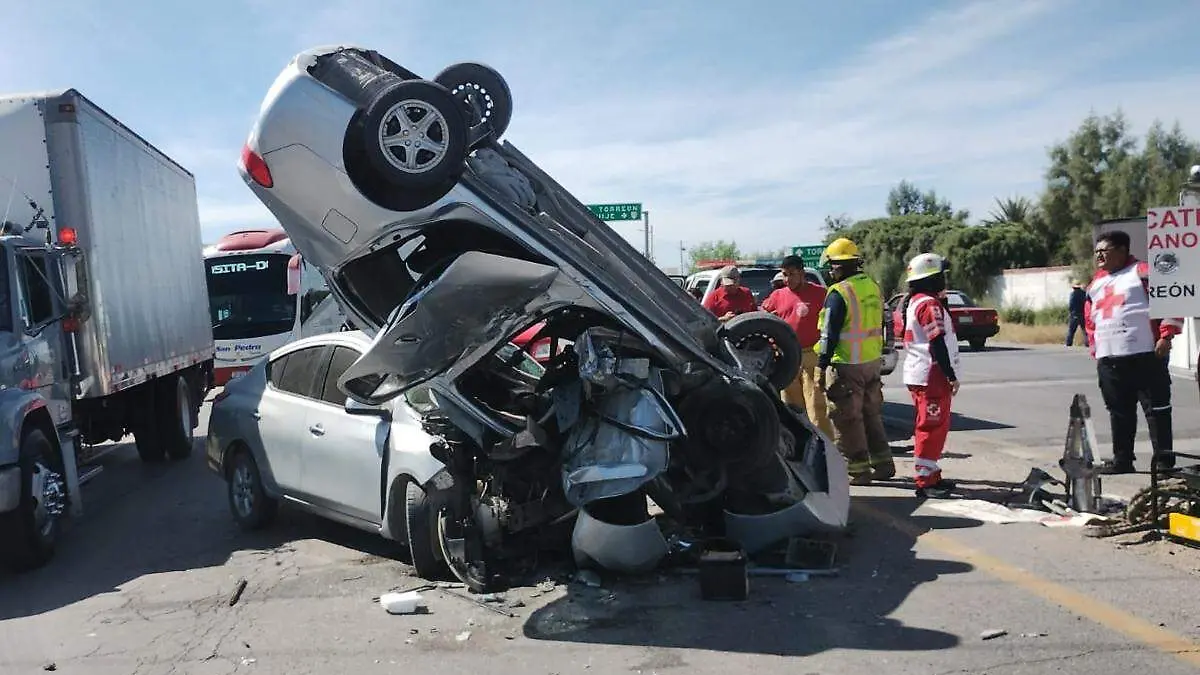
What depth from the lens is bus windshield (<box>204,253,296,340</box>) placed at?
722 inches

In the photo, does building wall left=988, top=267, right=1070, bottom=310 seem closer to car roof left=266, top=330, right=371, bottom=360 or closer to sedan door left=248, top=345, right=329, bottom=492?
car roof left=266, top=330, right=371, bottom=360

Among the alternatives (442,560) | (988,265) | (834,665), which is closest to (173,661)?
(442,560)

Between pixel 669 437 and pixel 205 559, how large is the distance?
140 inches

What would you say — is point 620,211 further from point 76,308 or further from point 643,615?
point 643,615

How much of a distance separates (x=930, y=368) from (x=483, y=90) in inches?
151

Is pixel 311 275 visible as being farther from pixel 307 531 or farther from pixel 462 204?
pixel 462 204

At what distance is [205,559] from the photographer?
6891 millimetres

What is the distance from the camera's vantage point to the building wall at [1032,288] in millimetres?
35938

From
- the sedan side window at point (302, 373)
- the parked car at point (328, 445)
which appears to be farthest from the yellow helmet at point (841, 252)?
the sedan side window at point (302, 373)

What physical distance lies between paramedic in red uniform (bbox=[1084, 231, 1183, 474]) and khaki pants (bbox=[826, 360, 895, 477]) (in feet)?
5.71

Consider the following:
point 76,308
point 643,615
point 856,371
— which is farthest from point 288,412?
point 856,371

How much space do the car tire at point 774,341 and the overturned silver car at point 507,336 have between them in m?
0.49

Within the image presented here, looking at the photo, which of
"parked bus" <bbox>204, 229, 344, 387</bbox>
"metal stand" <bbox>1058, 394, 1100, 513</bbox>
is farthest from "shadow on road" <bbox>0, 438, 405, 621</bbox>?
"parked bus" <bbox>204, 229, 344, 387</bbox>

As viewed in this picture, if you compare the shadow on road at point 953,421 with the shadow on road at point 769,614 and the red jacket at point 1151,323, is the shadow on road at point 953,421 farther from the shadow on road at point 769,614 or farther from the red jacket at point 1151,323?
the shadow on road at point 769,614
